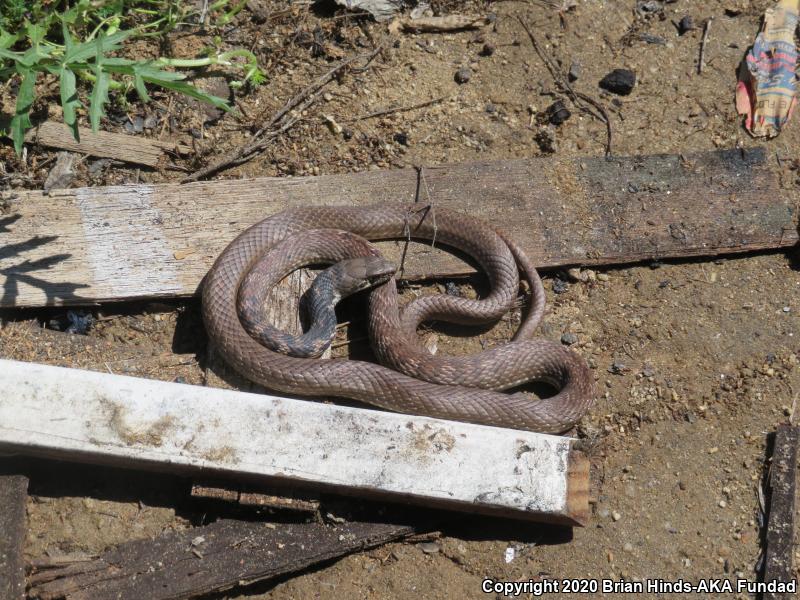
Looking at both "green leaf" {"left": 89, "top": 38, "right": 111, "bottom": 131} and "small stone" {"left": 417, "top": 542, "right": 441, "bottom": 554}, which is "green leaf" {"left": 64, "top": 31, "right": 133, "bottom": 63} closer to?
"green leaf" {"left": 89, "top": 38, "right": 111, "bottom": 131}

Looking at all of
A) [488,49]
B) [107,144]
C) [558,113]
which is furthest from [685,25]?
[107,144]

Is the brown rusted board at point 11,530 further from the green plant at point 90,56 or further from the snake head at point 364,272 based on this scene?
the snake head at point 364,272

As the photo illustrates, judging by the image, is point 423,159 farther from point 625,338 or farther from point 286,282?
point 625,338

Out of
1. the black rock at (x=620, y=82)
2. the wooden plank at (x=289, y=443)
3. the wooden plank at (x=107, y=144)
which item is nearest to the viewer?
the wooden plank at (x=289, y=443)

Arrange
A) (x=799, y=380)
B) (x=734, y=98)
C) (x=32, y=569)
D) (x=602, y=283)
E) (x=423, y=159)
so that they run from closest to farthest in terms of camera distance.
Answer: (x=32, y=569)
(x=799, y=380)
(x=602, y=283)
(x=423, y=159)
(x=734, y=98)

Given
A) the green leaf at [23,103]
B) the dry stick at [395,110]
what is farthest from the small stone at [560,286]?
the green leaf at [23,103]

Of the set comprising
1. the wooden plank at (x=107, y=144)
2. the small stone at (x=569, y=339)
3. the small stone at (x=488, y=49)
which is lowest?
the small stone at (x=569, y=339)

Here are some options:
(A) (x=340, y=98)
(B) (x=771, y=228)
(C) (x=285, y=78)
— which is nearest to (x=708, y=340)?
(B) (x=771, y=228)
